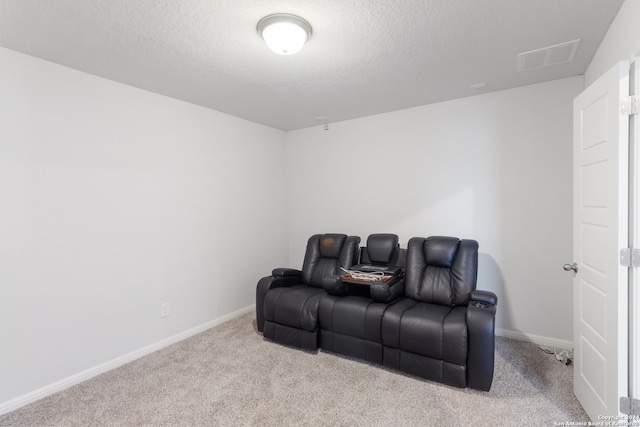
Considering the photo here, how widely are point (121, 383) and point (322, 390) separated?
5.16ft

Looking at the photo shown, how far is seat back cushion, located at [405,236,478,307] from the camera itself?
276cm

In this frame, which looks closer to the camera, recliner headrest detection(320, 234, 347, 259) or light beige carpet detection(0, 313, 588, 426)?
light beige carpet detection(0, 313, 588, 426)

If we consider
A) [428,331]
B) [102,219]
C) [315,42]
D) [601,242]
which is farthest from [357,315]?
[102,219]

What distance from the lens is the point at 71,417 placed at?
203 cm

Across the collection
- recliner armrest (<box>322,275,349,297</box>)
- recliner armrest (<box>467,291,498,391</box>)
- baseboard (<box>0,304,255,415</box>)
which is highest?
recliner armrest (<box>322,275,349,297</box>)

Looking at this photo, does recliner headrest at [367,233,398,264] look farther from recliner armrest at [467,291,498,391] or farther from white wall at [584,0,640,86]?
white wall at [584,0,640,86]

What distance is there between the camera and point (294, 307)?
296cm

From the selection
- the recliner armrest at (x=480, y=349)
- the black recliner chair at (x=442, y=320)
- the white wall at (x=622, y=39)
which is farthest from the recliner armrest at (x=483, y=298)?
the white wall at (x=622, y=39)

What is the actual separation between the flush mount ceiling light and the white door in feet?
5.67

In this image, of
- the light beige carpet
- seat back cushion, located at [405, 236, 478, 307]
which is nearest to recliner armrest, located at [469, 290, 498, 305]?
seat back cushion, located at [405, 236, 478, 307]

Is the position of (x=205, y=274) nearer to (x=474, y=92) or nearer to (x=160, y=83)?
(x=160, y=83)

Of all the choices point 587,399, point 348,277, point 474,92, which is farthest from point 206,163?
point 587,399

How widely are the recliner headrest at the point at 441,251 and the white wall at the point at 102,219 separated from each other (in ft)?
7.42

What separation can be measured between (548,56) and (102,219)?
3810mm
